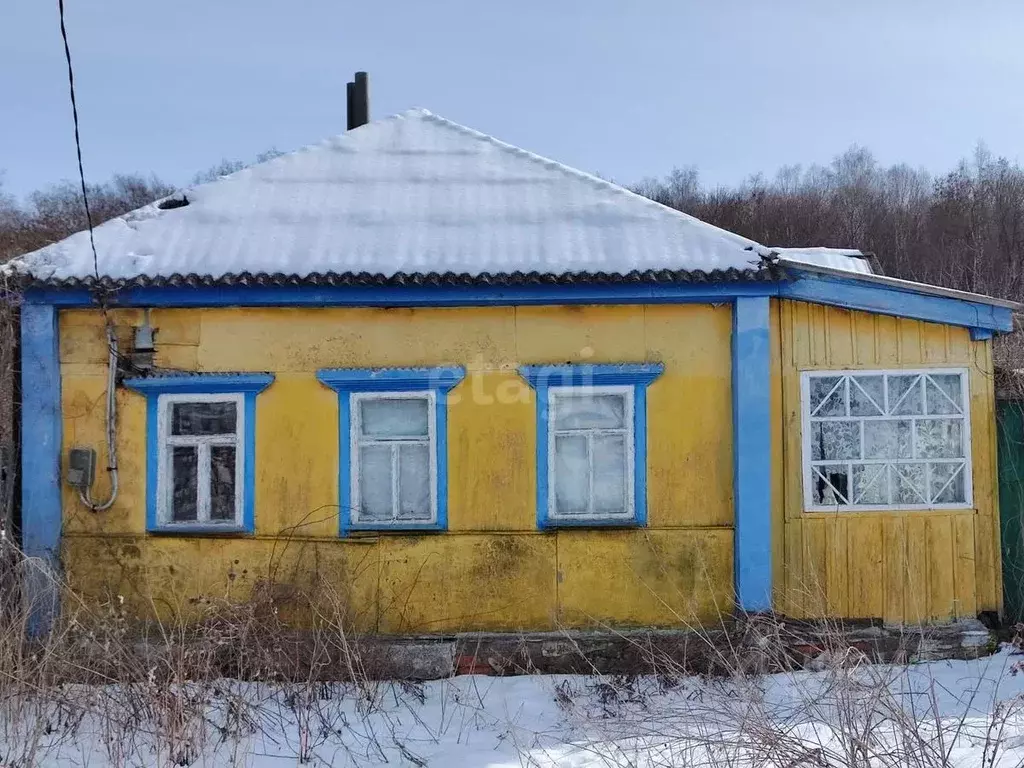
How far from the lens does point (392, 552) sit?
7242 mm

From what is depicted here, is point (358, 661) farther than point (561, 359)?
No

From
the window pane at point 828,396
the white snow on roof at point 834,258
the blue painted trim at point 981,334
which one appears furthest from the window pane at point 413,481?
the white snow on roof at point 834,258

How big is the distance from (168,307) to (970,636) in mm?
6887

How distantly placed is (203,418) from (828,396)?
16.8 feet

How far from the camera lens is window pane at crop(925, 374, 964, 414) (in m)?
7.30

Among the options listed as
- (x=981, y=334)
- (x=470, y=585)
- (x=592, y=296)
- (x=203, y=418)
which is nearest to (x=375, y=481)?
(x=470, y=585)

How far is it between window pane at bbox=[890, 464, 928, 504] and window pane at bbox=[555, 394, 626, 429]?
7.39ft

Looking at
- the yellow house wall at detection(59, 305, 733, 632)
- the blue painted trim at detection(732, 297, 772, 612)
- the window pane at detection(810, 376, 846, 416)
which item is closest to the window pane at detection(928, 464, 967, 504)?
the window pane at detection(810, 376, 846, 416)

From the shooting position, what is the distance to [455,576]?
7215mm

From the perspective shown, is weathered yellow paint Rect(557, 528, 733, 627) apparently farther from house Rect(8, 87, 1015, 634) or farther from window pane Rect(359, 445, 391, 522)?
window pane Rect(359, 445, 391, 522)

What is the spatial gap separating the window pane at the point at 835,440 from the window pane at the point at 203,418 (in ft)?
15.6

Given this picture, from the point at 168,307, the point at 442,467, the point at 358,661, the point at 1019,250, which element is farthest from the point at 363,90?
the point at 1019,250

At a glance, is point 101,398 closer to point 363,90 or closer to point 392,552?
point 392,552

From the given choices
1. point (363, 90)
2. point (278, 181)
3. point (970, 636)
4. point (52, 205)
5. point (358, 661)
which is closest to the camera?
point (358, 661)
